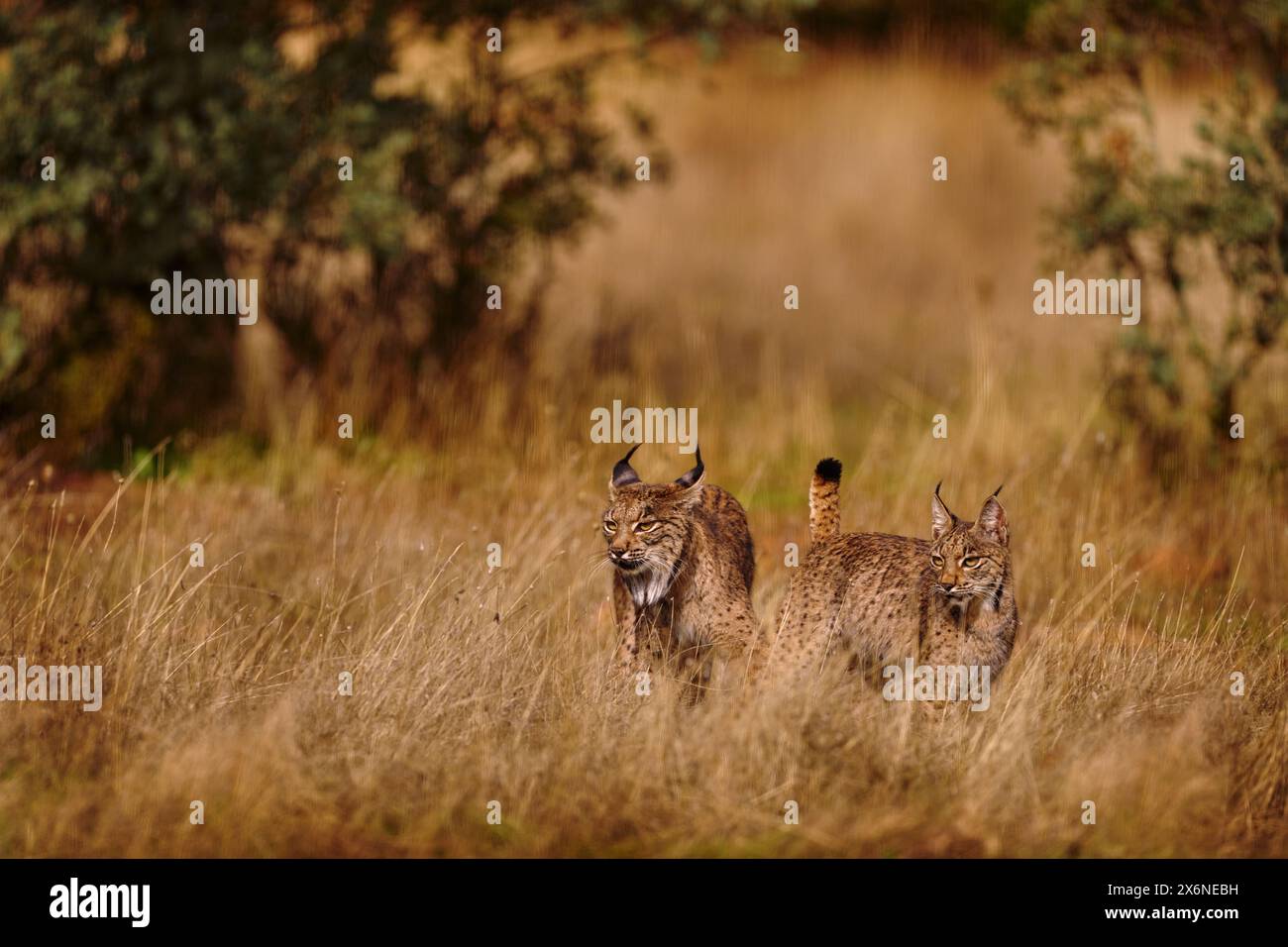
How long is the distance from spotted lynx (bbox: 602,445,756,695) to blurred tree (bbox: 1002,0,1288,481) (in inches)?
180

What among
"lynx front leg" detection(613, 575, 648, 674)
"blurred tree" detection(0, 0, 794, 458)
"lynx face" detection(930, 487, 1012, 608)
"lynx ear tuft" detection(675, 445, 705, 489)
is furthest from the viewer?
"blurred tree" detection(0, 0, 794, 458)

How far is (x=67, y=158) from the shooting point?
37.5 feet

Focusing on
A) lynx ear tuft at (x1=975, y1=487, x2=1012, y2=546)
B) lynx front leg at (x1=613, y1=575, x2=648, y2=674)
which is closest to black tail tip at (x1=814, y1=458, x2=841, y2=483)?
lynx ear tuft at (x1=975, y1=487, x2=1012, y2=546)

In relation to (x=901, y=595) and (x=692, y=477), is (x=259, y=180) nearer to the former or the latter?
(x=692, y=477)

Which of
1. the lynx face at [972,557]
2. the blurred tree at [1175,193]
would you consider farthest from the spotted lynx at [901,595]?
the blurred tree at [1175,193]

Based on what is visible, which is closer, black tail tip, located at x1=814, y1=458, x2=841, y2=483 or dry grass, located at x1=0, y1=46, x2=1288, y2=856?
dry grass, located at x1=0, y1=46, x2=1288, y2=856

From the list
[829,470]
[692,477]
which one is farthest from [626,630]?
[829,470]

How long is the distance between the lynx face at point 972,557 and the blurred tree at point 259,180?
18.4ft

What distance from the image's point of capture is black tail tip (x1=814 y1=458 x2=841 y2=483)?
7836 mm

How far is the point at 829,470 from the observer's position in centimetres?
785

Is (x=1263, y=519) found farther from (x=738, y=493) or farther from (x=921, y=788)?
(x=921, y=788)

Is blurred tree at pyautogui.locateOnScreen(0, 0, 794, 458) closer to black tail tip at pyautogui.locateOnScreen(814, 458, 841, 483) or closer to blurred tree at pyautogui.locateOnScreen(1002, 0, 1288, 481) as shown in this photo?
blurred tree at pyautogui.locateOnScreen(1002, 0, 1288, 481)

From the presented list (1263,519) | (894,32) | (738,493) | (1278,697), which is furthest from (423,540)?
(894,32)

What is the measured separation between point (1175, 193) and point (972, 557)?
16.5 feet
